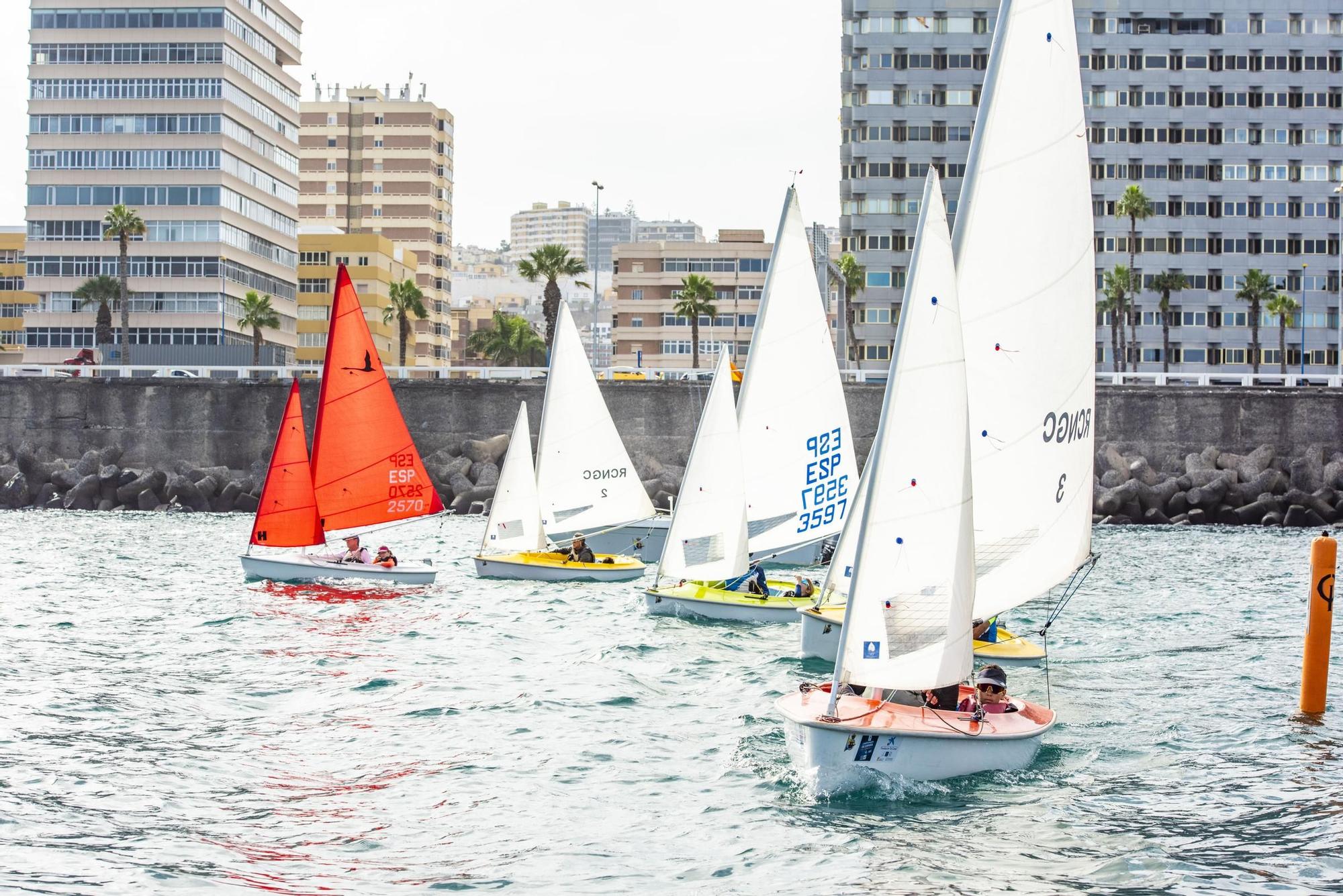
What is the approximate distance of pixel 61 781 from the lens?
16.7 m

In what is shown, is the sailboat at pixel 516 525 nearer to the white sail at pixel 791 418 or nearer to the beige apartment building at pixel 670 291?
the white sail at pixel 791 418

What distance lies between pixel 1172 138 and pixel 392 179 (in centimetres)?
7979

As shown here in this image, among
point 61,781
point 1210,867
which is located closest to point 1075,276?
point 1210,867

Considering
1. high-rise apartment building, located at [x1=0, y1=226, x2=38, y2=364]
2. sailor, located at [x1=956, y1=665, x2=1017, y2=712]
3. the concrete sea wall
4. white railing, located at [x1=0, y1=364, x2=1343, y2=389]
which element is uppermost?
high-rise apartment building, located at [x1=0, y1=226, x2=38, y2=364]

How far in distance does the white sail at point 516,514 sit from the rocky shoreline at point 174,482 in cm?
2711

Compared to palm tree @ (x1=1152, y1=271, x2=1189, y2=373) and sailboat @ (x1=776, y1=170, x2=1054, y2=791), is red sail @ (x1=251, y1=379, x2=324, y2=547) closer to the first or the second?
sailboat @ (x1=776, y1=170, x2=1054, y2=791)

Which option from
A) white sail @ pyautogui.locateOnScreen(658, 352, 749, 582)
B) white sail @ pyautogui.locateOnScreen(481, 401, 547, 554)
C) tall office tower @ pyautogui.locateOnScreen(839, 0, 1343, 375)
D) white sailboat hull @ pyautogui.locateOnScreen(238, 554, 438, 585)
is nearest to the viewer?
white sail @ pyautogui.locateOnScreen(658, 352, 749, 582)

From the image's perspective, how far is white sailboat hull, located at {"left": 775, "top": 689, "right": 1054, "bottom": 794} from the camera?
15711mm

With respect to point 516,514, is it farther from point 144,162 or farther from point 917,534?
point 144,162

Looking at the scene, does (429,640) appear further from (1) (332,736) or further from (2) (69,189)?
(2) (69,189)

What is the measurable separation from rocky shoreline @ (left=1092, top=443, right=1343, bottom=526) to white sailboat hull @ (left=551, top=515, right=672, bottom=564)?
85.2ft

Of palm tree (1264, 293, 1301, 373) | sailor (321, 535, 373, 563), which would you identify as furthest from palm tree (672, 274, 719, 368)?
sailor (321, 535, 373, 563)

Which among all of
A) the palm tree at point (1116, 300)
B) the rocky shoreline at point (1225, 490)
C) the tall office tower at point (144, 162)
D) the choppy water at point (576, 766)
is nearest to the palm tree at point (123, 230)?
the tall office tower at point (144, 162)

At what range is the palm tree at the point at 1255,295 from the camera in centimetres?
10794
